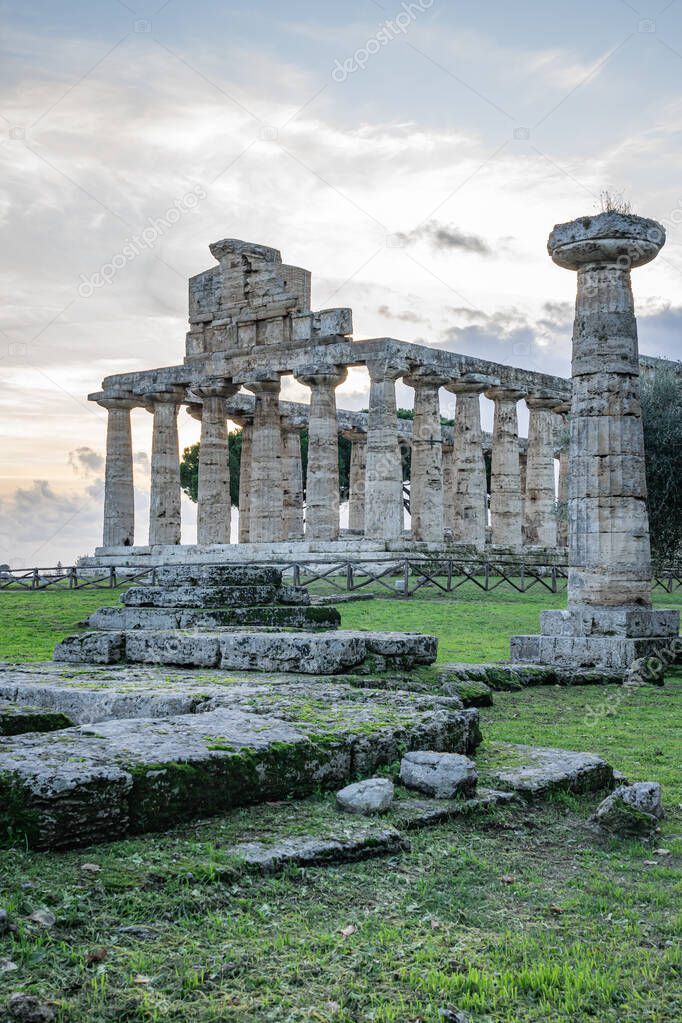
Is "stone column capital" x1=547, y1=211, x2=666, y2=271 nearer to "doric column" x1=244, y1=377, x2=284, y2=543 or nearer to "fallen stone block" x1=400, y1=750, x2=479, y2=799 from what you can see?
"fallen stone block" x1=400, y1=750, x2=479, y2=799

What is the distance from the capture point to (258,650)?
1032 centimetres

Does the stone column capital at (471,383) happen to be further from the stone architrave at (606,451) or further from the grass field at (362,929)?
the grass field at (362,929)

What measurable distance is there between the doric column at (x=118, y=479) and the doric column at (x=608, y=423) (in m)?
33.0

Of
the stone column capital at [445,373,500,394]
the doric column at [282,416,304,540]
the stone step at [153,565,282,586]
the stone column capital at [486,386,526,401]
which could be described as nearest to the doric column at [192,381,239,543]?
the doric column at [282,416,304,540]

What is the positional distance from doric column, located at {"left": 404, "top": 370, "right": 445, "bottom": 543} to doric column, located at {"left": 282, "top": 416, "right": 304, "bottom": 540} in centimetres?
1105

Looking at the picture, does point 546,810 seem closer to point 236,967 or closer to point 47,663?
point 236,967

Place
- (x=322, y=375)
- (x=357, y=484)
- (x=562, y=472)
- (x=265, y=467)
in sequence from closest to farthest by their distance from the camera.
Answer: (x=322, y=375) → (x=265, y=467) → (x=562, y=472) → (x=357, y=484)

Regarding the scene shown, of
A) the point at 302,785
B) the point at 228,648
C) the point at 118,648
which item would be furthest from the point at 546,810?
the point at 118,648

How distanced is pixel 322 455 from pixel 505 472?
9166 mm

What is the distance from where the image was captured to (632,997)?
3.97 meters

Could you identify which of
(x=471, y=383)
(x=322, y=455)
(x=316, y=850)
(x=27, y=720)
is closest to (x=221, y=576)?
(x=27, y=720)

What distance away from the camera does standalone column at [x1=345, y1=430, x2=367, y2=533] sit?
178 ft

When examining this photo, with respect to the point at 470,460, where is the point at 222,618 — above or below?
below

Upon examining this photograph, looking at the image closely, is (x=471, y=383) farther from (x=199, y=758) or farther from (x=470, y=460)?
(x=199, y=758)
